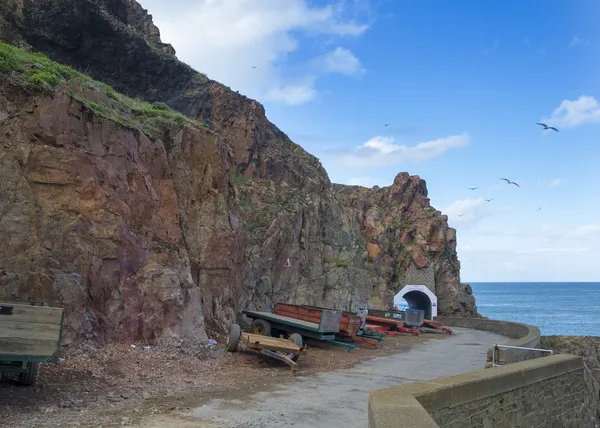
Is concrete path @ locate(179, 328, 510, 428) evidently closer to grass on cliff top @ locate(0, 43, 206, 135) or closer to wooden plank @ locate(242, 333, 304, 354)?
wooden plank @ locate(242, 333, 304, 354)

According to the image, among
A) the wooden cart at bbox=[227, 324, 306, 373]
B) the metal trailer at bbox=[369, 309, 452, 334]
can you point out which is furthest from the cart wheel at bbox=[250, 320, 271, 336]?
the metal trailer at bbox=[369, 309, 452, 334]

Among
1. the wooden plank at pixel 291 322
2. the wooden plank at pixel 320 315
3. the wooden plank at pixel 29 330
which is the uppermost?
the wooden plank at pixel 29 330

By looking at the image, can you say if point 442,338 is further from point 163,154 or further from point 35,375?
point 35,375

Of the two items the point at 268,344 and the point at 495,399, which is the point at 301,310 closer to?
the point at 268,344

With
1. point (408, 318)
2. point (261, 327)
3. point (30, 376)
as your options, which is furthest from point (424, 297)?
point (30, 376)

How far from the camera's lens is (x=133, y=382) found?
1109 centimetres

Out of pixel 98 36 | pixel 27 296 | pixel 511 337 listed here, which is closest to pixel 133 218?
pixel 27 296

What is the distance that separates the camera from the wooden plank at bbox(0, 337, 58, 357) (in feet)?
26.5

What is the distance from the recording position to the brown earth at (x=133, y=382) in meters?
8.38

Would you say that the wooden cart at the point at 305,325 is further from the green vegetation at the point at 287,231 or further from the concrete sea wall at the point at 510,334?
the green vegetation at the point at 287,231

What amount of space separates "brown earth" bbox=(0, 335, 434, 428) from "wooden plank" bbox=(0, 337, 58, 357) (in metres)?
0.98

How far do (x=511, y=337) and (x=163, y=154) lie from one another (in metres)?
27.1

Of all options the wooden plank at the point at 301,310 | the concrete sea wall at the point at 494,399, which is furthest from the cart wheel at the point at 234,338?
the concrete sea wall at the point at 494,399

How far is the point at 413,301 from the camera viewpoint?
57.1 m
